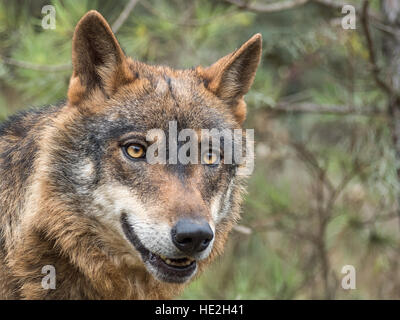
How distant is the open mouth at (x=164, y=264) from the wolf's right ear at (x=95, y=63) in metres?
1.03

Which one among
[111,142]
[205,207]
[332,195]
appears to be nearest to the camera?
[205,207]

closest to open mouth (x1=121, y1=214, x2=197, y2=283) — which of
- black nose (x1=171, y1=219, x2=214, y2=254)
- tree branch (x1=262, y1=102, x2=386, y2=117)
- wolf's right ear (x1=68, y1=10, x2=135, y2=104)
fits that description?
black nose (x1=171, y1=219, x2=214, y2=254)

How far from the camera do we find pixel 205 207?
3.38 metres

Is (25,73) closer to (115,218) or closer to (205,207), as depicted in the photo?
(115,218)

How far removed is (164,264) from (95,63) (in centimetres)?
158

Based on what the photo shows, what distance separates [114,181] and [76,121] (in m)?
0.55

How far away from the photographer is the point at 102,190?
3.57m

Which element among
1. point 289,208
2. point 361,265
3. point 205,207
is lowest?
point 361,265

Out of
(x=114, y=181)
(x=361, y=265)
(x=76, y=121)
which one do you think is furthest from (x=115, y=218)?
(x=361, y=265)
